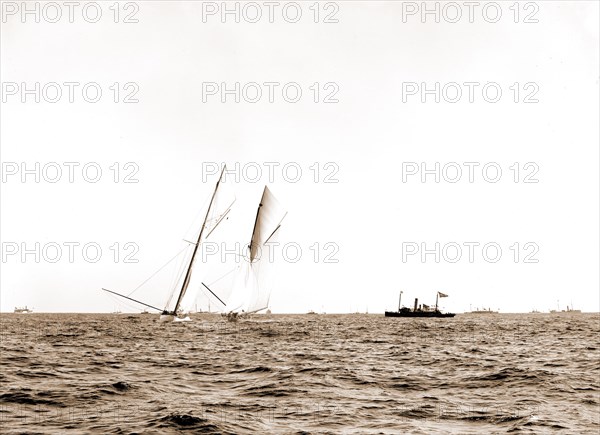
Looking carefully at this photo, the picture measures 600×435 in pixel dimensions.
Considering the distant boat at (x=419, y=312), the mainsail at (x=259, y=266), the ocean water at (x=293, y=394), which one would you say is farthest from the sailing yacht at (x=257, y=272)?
the distant boat at (x=419, y=312)

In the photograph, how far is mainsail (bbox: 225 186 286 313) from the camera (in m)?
81.9

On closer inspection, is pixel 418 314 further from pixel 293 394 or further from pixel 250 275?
pixel 293 394

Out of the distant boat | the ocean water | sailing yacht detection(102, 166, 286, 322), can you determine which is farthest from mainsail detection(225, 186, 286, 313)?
the distant boat

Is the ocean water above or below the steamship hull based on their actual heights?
above

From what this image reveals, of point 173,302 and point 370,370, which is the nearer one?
point 370,370

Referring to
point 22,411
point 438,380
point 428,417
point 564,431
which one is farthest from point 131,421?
point 438,380

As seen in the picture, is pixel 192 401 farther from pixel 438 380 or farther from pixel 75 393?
pixel 438 380

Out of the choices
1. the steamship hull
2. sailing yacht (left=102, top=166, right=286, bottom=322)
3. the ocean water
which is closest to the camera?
the ocean water

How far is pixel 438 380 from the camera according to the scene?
70.6 feet

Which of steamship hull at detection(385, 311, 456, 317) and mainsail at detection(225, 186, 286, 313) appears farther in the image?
steamship hull at detection(385, 311, 456, 317)

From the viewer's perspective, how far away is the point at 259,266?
272 feet

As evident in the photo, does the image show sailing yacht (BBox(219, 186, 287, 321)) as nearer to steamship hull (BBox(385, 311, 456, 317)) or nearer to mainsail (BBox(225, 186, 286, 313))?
mainsail (BBox(225, 186, 286, 313))

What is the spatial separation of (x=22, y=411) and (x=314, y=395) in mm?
8347

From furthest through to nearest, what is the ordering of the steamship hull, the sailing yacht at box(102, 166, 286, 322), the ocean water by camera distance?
the steamship hull
the sailing yacht at box(102, 166, 286, 322)
the ocean water
